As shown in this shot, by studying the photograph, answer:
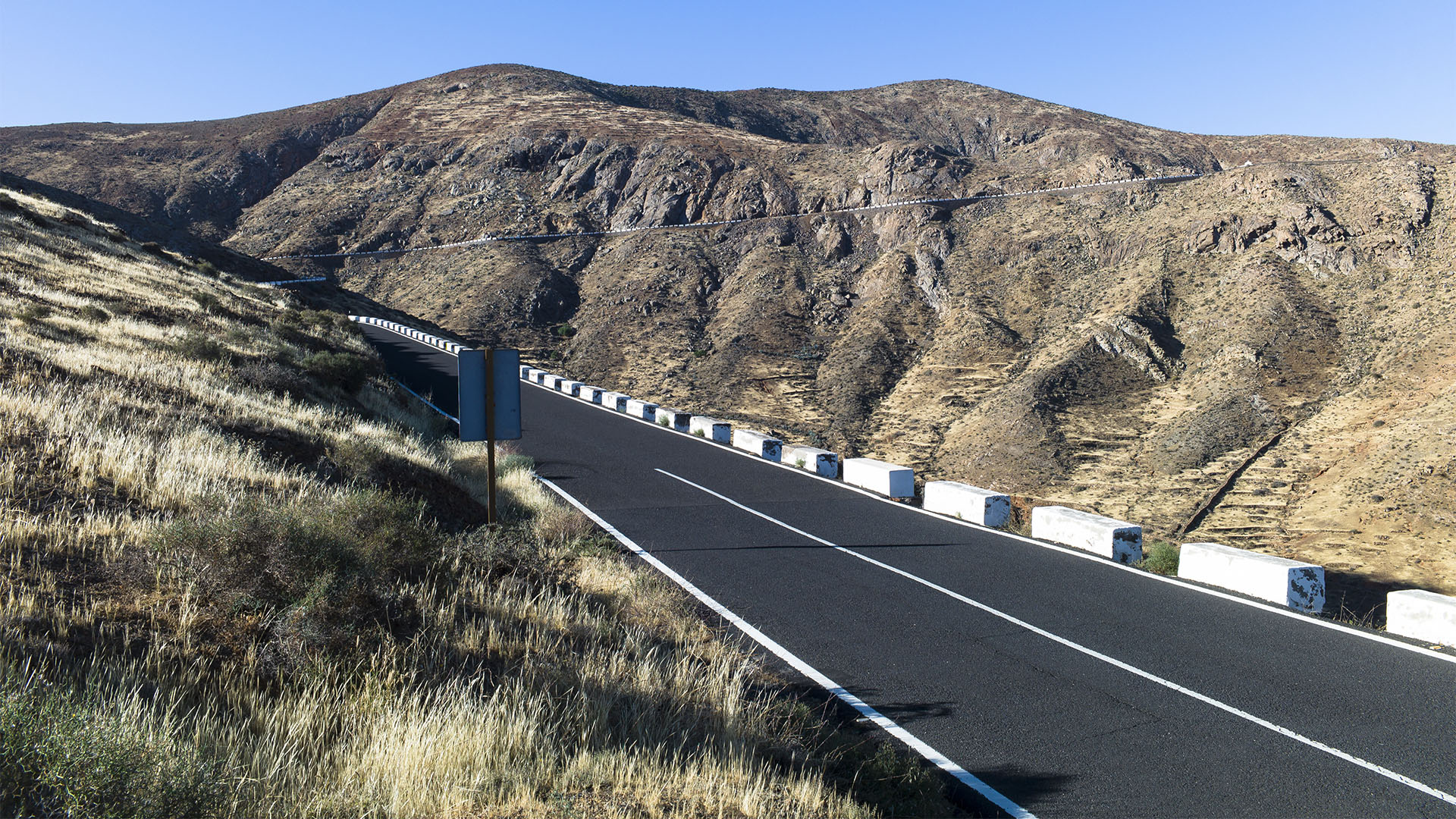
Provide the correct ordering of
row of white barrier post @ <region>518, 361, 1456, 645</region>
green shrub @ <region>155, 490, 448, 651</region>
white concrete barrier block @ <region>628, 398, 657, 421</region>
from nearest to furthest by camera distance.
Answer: green shrub @ <region>155, 490, 448, 651</region>, row of white barrier post @ <region>518, 361, 1456, 645</region>, white concrete barrier block @ <region>628, 398, 657, 421</region>

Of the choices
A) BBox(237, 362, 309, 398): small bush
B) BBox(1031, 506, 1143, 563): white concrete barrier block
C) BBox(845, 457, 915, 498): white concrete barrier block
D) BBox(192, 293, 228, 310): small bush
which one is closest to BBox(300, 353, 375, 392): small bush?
BBox(237, 362, 309, 398): small bush

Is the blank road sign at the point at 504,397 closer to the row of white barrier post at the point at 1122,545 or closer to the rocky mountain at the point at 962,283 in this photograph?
the row of white barrier post at the point at 1122,545

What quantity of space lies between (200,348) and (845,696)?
14109 mm

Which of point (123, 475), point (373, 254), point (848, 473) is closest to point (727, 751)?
point (123, 475)

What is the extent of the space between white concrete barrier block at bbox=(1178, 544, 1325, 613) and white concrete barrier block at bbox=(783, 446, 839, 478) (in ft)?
24.7

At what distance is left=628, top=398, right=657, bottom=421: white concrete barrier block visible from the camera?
24.1 m

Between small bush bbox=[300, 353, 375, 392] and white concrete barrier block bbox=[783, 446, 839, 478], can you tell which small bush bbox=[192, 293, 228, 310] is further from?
white concrete barrier block bbox=[783, 446, 839, 478]

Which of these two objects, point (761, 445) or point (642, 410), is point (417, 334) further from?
point (761, 445)

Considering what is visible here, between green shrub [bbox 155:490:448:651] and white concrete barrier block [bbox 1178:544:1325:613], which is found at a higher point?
green shrub [bbox 155:490:448:651]

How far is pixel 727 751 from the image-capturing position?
471cm

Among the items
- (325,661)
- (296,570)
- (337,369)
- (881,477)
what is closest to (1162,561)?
(881,477)

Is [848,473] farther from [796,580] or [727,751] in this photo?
[727,751]

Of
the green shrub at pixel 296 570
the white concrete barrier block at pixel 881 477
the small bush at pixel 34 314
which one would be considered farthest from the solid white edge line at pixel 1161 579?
the small bush at pixel 34 314

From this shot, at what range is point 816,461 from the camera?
16625 mm
